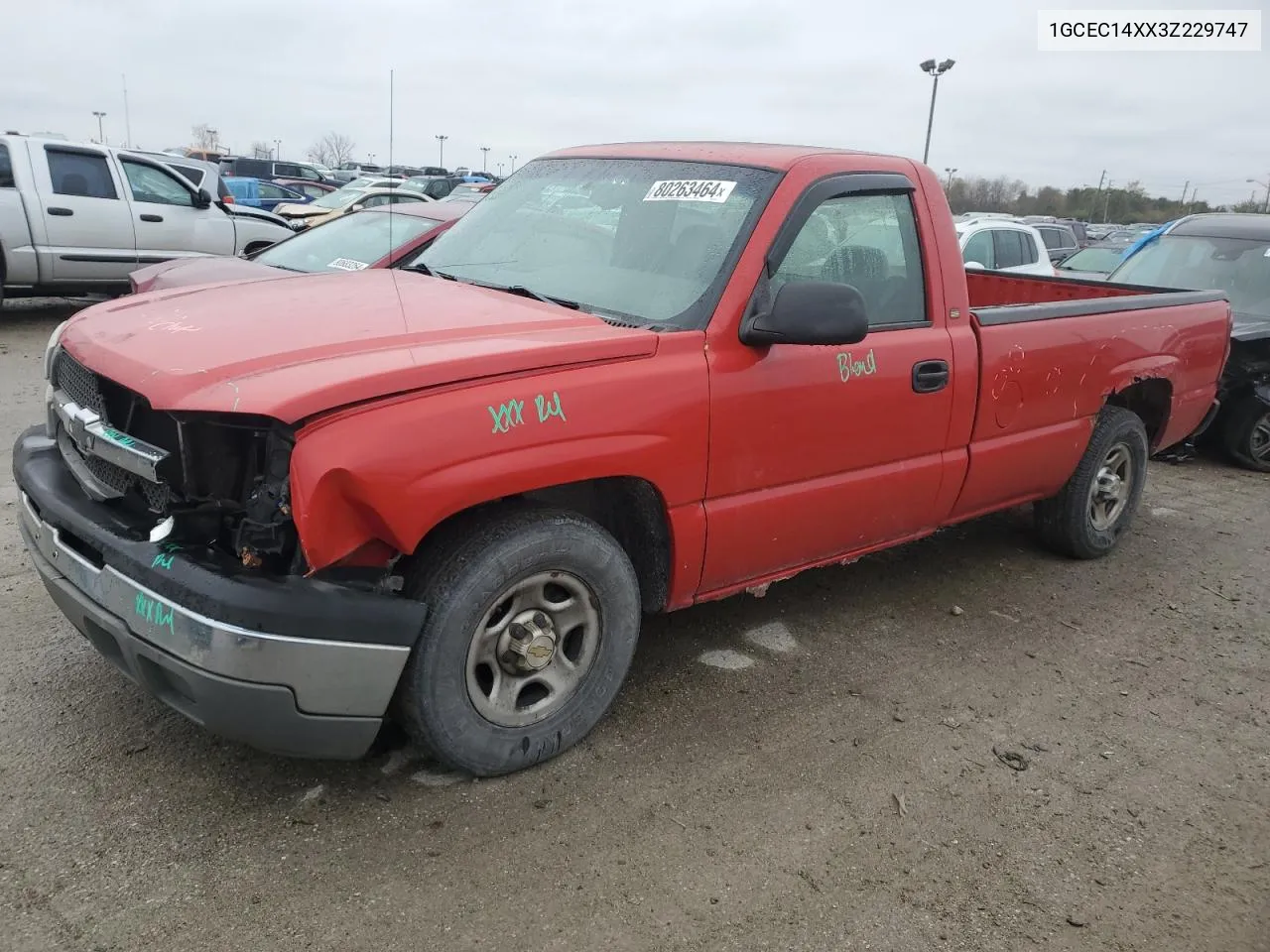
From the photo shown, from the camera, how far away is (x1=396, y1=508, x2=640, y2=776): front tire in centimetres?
268

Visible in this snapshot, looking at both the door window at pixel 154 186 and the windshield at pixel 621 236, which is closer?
the windshield at pixel 621 236

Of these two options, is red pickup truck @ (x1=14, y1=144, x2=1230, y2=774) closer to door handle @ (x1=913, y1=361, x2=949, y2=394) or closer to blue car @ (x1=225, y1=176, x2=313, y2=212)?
door handle @ (x1=913, y1=361, x2=949, y2=394)

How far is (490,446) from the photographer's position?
8.55 feet

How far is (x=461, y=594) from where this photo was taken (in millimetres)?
2652

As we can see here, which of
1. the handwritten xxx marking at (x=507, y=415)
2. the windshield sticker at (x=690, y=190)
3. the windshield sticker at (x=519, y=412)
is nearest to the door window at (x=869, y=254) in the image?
the windshield sticker at (x=690, y=190)

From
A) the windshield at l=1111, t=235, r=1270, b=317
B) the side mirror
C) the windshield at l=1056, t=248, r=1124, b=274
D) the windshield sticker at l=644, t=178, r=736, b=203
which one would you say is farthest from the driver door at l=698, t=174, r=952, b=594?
the windshield at l=1056, t=248, r=1124, b=274

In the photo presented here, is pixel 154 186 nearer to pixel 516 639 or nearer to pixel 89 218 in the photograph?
pixel 89 218

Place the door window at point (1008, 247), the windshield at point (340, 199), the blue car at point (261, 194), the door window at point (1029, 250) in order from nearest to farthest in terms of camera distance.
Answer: the door window at point (1008, 247) < the door window at point (1029, 250) < the windshield at point (340, 199) < the blue car at point (261, 194)

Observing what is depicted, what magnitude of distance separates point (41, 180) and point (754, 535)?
9.58m

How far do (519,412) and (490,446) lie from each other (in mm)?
133

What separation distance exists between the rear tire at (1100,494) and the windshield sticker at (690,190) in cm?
253

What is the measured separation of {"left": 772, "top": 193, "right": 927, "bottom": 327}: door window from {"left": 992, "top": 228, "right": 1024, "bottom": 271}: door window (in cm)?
783

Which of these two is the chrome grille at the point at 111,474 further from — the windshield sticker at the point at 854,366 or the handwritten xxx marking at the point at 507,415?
the windshield sticker at the point at 854,366

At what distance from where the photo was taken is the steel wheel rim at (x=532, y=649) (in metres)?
2.84
